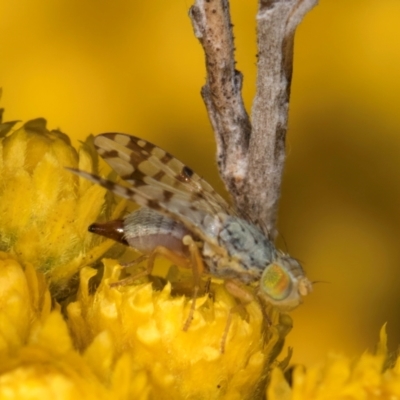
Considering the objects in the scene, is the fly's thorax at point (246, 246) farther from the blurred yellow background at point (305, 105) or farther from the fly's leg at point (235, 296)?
the blurred yellow background at point (305, 105)

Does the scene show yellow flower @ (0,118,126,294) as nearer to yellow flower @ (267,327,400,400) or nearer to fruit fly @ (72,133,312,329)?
fruit fly @ (72,133,312,329)

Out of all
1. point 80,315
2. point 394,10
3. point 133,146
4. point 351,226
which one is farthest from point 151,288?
point 394,10

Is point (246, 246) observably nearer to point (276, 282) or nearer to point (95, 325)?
point (276, 282)

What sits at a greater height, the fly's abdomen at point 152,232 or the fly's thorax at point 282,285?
the fly's abdomen at point 152,232

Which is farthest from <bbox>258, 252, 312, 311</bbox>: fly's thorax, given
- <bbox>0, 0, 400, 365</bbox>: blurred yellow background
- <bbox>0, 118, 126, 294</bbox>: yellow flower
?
<bbox>0, 0, 400, 365</bbox>: blurred yellow background

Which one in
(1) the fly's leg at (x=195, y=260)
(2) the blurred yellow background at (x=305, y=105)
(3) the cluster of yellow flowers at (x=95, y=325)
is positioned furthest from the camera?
(2) the blurred yellow background at (x=305, y=105)

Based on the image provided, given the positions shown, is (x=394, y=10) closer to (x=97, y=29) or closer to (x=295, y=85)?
(x=295, y=85)

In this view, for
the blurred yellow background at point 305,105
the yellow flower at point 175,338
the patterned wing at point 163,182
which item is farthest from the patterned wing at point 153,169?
the blurred yellow background at point 305,105
